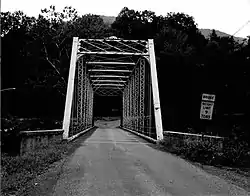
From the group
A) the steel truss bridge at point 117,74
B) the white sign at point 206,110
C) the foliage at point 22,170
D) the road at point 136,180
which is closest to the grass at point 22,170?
the foliage at point 22,170

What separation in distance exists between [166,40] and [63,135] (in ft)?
91.2

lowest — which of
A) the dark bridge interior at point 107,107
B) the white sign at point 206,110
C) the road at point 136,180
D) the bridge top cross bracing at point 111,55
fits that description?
the road at point 136,180

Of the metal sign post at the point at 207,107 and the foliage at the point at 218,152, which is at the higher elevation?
the metal sign post at the point at 207,107

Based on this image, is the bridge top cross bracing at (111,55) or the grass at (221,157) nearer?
the grass at (221,157)

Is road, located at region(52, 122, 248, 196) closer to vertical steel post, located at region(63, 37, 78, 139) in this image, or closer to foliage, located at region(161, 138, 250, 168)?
foliage, located at region(161, 138, 250, 168)

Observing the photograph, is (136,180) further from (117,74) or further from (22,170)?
(117,74)

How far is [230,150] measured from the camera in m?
9.52

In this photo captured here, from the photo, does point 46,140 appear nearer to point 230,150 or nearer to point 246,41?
point 230,150

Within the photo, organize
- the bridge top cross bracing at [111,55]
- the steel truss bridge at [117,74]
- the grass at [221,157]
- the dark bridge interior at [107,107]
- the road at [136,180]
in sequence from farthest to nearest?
the dark bridge interior at [107,107] < the bridge top cross bracing at [111,55] < the steel truss bridge at [117,74] < the grass at [221,157] < the road at [136,180]

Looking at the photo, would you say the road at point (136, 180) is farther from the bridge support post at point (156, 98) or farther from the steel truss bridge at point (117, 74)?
the steel truss bridge at point (117, 74)

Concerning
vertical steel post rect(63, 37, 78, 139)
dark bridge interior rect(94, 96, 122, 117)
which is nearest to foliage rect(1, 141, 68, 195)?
vertical steel post rect(63, 37, 78, 139)

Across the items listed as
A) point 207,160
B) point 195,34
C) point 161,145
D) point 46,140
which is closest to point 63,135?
point 46,140

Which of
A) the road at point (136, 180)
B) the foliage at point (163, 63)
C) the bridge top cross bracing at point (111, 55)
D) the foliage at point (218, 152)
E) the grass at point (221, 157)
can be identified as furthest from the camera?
the foliage at point (163, 63)

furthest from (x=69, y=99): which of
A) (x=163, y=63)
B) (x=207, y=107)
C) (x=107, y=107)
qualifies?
(x=107, y=107)
